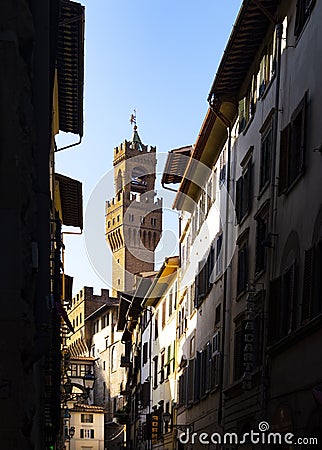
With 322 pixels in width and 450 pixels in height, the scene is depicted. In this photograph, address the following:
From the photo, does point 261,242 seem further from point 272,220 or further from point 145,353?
point 145,353

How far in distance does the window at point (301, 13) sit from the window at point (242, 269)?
6.44m

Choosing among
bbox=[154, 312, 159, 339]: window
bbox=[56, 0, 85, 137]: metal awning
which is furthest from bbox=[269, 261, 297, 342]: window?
bbox=[154, 312, 159, 339]: window

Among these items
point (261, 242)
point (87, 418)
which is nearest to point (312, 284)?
point (261, 242)

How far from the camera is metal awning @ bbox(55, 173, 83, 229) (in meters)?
30.0

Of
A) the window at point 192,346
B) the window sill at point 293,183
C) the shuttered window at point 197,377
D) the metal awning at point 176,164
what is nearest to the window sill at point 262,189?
the window sill at point 293,183

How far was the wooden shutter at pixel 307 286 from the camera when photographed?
14.3 m

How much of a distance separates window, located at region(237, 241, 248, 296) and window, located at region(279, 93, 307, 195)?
4324 mm

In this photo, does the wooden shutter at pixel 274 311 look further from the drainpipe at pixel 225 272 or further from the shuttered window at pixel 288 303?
the drainpipe at pixel 225 272

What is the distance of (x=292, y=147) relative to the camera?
17.0 meters

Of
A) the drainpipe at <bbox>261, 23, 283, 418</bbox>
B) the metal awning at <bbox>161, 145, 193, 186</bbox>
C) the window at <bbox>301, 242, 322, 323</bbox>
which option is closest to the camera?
the window at <bbox>301, 242, 322, 323</bbox>

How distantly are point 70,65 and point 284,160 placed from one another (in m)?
7.19

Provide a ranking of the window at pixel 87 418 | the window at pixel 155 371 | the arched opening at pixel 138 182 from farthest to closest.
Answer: the arched opening at pixel 138 182, the window at pixel 87 418, the window at pixel 155 371

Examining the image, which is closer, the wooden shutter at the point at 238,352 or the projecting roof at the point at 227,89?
the projecting roof at the point at 227,89

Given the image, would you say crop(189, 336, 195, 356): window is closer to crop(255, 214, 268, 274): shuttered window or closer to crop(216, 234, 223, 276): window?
crop(216, 234, 223, 276): window
